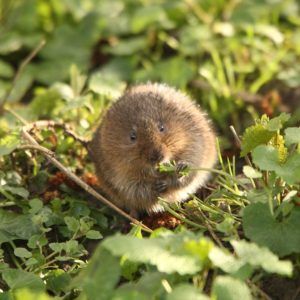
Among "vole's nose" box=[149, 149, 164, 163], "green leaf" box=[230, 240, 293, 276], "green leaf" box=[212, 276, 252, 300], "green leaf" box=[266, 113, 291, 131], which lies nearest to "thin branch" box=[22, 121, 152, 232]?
"vole's nose" box=[149, 149, 164, 163]

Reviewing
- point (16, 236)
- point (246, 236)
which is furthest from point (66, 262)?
point (246, 236)

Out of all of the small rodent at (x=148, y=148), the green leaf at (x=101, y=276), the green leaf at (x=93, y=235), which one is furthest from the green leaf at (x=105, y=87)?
the green leaf at (x=101, y=276)

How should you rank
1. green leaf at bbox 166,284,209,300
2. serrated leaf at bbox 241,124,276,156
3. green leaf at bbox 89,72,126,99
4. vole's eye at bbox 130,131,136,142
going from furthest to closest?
1. green leaf at bbox 89,72,126,99
2. vole's eye at bbox 130,131,136,142
3. serrated leaf at bbox 241,124,276,156
4. green leaf at bbox 166,284,209,300

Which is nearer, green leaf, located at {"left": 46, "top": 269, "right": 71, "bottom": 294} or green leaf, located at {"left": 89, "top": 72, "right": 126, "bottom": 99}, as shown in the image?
green leaf, located at {"left": 46, "top": 269, "right": 71, "bottom": 294}

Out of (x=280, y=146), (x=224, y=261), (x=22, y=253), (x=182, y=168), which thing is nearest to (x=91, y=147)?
(x=182, y=168)

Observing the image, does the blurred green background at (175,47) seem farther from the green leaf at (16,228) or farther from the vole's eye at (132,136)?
the green leaf at (16,228)

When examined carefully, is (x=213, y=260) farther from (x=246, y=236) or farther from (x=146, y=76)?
(x=146, y=76)

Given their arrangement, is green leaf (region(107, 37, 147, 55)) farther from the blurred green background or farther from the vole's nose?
the vole's nose
